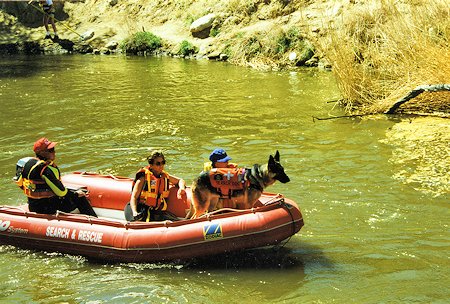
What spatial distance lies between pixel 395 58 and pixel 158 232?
6952 millimetres

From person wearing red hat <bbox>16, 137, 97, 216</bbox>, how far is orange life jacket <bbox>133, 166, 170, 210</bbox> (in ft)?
3.33

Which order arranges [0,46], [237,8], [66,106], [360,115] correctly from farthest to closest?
[0,46] < [237,8] < [66,106] < [360,115]

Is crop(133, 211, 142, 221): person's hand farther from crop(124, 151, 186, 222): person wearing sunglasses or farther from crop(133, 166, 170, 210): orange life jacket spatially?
crop(133, 166, 170, 210): orange life jacket

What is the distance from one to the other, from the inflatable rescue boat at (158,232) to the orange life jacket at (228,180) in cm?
26

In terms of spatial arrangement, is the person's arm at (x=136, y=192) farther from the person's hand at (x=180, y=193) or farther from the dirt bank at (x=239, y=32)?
the dirt bank at (x=239, y=32)

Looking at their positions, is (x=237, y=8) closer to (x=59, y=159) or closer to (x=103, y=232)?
(x=59, y=159)

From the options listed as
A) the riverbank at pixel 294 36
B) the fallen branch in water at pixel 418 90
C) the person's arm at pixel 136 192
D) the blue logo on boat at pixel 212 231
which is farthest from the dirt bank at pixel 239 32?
the person's arm at pixel 136 192

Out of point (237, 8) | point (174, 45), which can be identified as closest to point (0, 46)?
point (174, 45)

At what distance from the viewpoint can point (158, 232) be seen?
6.84 m

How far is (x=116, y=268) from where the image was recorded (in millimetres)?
6941

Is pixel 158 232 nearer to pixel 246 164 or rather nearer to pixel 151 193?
pixel 151 193

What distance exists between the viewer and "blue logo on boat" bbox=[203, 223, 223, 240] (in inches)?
260

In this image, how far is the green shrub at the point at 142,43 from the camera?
23.5m

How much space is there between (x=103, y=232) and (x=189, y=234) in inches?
41.6
